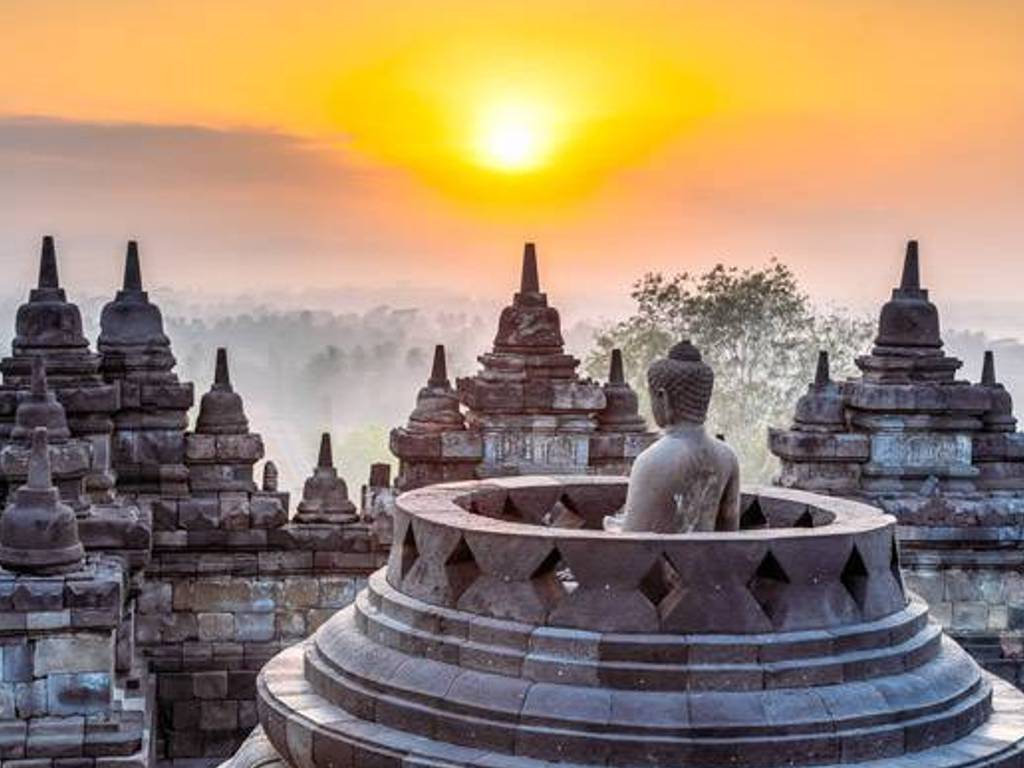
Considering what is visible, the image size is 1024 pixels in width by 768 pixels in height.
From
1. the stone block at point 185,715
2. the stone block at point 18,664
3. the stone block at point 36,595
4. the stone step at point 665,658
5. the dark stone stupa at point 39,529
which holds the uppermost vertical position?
the dark stone stupa at point 39,529

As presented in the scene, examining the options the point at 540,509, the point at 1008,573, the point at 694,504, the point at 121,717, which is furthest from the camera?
the point at 1008,573

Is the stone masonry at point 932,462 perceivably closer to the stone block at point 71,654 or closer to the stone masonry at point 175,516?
the stone masonry at point 175,516

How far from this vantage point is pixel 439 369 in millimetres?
19453

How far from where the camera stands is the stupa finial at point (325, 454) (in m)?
18.7

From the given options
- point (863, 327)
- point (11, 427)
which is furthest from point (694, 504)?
point (863, 327)

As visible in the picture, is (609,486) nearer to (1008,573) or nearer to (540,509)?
(540,509)

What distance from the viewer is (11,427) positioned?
17188mm

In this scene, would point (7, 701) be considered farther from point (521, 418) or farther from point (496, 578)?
point (521, 418)

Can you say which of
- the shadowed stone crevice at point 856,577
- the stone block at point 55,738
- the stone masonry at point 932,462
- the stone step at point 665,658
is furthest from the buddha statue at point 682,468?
the stone masonry at point 932,462

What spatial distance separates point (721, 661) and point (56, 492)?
6584mm

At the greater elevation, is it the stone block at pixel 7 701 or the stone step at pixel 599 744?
the stone step at pixel 599 744

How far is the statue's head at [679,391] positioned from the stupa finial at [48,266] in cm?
900

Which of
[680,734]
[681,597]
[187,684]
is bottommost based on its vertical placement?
[187,684]

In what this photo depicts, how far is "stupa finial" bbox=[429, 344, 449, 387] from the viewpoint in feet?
62.8
